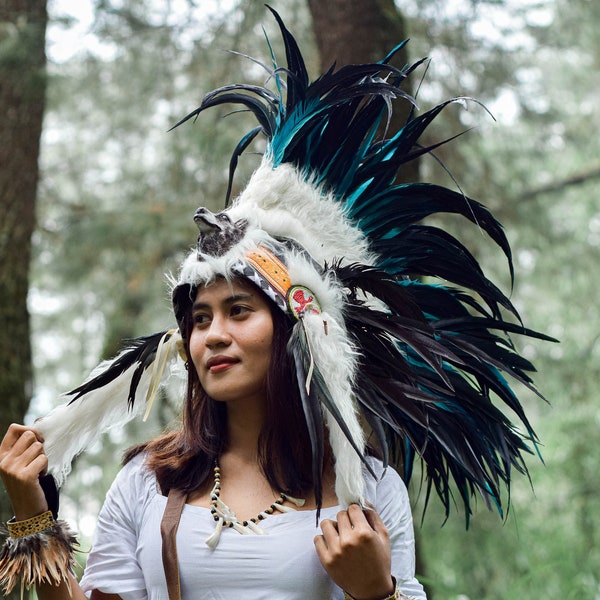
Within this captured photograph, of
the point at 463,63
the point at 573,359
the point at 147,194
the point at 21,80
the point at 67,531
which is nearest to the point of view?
the point at 67,531

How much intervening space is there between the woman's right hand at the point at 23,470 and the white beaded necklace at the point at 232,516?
451mm

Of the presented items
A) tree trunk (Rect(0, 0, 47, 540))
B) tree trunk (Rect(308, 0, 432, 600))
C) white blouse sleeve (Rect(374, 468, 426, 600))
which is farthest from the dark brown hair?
tree trunk (Rect(308, 0, 432, 600))

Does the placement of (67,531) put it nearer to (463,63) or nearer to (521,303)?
(463,63)

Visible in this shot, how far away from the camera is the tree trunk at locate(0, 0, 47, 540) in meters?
4.08

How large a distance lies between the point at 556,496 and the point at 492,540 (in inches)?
54.4

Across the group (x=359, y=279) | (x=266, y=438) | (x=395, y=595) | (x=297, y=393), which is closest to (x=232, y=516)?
(x=266, y=438)

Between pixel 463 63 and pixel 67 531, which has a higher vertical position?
pixel 463 63

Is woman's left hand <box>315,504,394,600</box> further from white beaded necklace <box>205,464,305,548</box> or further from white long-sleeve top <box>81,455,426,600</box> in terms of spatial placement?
white beaded necklace <box>205,464,305,548</box>

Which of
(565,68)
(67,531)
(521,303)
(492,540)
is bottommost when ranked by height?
(492,540)

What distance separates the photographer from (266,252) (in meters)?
2.61

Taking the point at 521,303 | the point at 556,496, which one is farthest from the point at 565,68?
the point at 556,496

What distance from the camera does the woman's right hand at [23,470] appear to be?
2.40 metres

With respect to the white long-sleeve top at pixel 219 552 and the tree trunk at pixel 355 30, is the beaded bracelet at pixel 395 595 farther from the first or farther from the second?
the tree trunk at pixel 355 30

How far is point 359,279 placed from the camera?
8.85 ft
